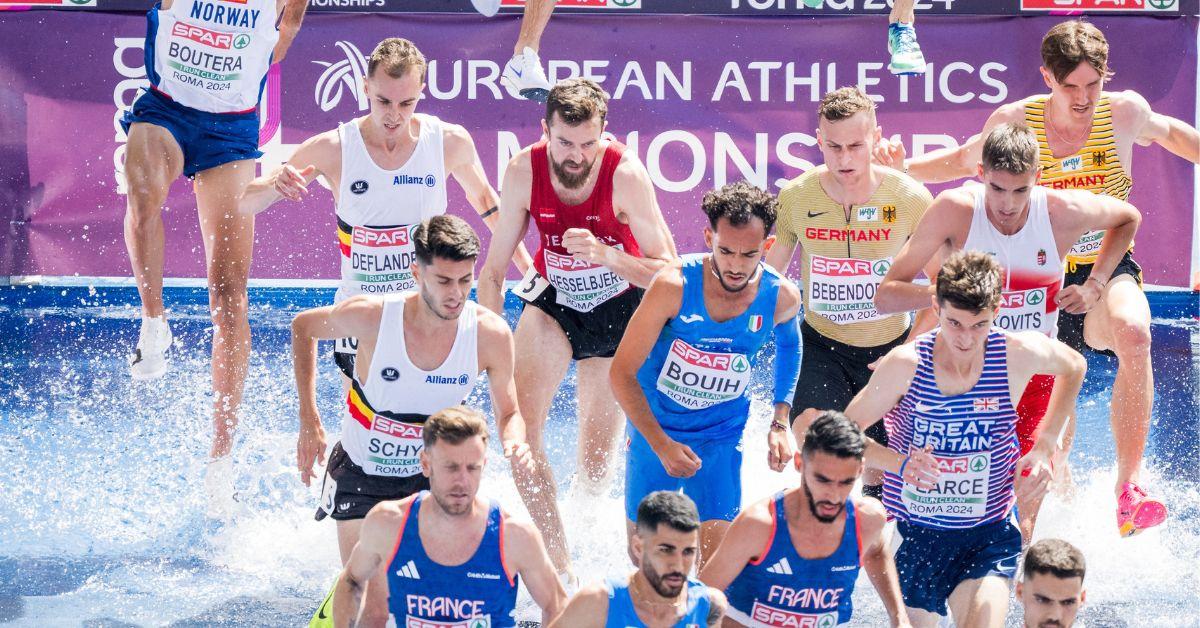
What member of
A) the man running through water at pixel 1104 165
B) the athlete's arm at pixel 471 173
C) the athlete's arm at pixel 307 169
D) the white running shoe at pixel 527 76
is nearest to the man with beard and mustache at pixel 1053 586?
the man running through water at pixel 1104 165

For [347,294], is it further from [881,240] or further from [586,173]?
[881,240]

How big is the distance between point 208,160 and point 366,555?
10.4 ft

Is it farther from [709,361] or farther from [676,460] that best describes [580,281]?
[676,460]

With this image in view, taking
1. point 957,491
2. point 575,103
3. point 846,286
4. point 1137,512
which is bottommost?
point 1137,512

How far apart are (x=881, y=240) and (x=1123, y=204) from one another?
35.1 inches

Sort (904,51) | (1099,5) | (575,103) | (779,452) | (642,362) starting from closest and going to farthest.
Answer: (779,452) → (642,362) → (575,103) → (904,51) → (1099,5)

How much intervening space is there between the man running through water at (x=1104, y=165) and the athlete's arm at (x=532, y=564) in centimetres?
A: 253

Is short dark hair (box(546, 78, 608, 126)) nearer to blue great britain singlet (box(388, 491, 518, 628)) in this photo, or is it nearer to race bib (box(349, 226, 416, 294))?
race bib (box(349, 226, 416, 294))

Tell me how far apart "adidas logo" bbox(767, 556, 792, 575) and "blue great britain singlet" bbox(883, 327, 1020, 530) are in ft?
2.07

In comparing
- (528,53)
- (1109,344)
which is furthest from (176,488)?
(1109,344)

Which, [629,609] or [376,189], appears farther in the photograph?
[376,189]

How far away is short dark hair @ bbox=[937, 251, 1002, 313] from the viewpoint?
15.4 feet

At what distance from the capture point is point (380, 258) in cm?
629

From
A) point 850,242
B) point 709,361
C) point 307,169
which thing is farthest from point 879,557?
point 307,169
